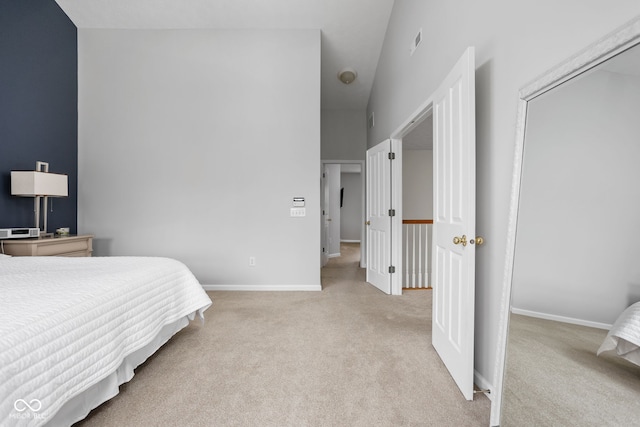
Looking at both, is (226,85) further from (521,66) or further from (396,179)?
(521,66)

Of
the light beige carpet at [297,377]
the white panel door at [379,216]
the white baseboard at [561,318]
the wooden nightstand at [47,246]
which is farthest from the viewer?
the white panel door at [379,216]

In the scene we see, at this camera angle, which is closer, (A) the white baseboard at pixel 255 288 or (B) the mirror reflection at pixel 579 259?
(B) the mirror reflection at pixel 579 259

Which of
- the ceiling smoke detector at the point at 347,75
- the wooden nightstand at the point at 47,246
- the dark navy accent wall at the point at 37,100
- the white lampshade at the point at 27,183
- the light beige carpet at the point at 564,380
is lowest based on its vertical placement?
the light beige carpet at the point at 564,380

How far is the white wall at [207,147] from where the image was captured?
381 centimetres

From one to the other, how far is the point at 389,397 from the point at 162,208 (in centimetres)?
342

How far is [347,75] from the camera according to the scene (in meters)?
4.80

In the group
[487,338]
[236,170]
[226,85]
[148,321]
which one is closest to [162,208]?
[236,170]

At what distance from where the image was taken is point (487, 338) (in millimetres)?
1631

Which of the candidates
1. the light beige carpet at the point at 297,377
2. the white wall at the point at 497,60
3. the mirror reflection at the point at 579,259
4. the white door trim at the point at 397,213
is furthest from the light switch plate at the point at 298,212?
the mirror reflection at the point at 579,259

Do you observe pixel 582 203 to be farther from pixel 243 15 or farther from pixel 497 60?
pixel 243 15

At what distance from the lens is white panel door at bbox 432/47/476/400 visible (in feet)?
5.18

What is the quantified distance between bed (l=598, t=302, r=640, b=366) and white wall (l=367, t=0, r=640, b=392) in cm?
66

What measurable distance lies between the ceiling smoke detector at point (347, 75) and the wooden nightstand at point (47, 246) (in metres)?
4.15

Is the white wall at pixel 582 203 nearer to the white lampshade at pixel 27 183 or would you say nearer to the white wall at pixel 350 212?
the white lampshade at pixel 27 183
